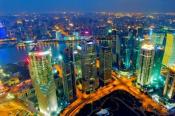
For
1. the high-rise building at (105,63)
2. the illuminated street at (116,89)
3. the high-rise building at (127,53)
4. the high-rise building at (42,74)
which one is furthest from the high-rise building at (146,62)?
the high-rise building at (42,74)

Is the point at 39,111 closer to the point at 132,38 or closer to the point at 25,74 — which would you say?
the point at 25,74

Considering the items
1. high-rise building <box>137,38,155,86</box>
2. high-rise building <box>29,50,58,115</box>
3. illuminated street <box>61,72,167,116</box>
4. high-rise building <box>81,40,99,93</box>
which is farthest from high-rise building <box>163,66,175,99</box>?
high-rise building <box>29,50,58,115</box>

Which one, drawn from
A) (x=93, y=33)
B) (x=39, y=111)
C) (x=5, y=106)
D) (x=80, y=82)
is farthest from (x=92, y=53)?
(x=93, y=33)

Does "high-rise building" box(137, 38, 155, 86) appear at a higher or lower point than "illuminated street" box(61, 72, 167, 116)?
higher

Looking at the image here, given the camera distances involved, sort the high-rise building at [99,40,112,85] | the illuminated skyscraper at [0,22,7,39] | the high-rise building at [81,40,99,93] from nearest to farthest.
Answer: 1. the high-rise building at [81,40,99,93]
2. the high-rise building at [99,40,112,85]
3. the illuminated skyscraper at [0,22,7,39]

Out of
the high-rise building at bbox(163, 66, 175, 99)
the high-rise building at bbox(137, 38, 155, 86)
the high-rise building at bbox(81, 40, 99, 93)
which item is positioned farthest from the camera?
the high-rise building at bbox(137, 38, 155, 86)

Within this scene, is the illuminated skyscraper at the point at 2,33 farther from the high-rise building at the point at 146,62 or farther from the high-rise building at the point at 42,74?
the high-rise building at the point at 146,62

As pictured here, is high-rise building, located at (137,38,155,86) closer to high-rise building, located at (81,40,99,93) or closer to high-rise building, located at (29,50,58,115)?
high-rise building, located at (81,40,99,93)
